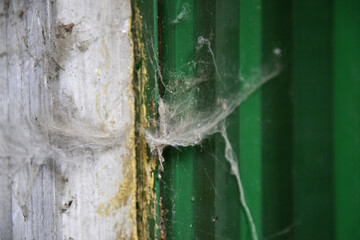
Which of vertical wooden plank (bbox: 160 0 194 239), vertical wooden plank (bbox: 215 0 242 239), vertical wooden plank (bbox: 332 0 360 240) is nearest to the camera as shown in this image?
vertical wooden plank (bbox: 332 0 360 240)

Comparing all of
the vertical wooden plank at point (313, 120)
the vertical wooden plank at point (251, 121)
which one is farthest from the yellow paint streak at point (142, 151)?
the vertical wooden plank at point (313, 120)

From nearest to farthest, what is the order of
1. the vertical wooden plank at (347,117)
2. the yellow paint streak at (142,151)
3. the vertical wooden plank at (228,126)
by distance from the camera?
the vertical wooden plank at (347,117) < the vertical wooden plank at (228,126) < the yellow paint streak at (142,151)

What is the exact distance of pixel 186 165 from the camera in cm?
114

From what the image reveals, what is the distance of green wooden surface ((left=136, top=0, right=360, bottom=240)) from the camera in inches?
27.4

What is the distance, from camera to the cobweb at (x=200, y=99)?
902 mm

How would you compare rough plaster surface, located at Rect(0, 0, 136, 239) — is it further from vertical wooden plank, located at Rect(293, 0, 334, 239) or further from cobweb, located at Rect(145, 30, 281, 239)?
vertical wooden plank, located at Rect(293, 0, 334, 239)

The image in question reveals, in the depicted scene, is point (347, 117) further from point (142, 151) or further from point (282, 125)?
point (142, 151)

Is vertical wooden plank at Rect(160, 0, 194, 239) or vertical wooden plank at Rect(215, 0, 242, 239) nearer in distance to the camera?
vertical wooden plank at Rect(215, 0, 242, 239)

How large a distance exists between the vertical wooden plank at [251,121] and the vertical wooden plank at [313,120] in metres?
0.11

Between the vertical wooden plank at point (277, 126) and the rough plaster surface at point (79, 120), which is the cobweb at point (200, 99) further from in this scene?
the rough plaster surface at point (79, 120)

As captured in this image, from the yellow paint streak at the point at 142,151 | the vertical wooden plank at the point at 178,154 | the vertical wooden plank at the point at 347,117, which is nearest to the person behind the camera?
the vertical wooden plank at the point at 347,117

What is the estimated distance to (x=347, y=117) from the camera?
0.69 meters

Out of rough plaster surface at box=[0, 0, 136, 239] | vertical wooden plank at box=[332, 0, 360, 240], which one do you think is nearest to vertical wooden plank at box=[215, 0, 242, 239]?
vertical wooden plank at box=[332, 0, 360, 240]

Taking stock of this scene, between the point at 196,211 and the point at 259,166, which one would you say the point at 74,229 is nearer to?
the point at 196,211
